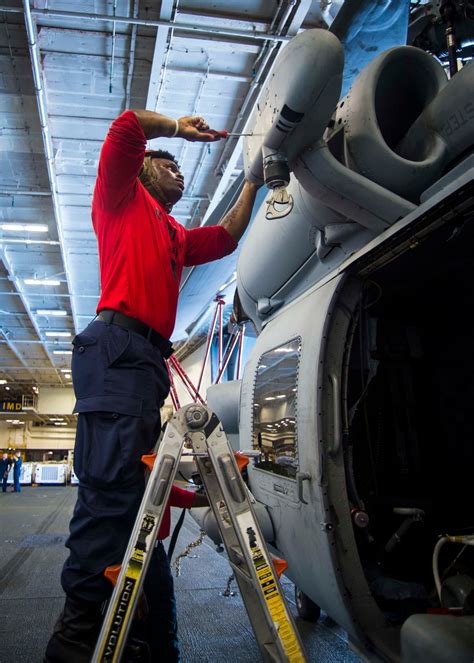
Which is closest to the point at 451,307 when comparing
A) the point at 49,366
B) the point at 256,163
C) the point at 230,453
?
the point at 256,163

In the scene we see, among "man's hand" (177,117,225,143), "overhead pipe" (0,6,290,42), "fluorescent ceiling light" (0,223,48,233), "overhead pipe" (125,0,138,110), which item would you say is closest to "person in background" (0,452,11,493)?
"fluorescent ceiling light" (0,223,48,233)

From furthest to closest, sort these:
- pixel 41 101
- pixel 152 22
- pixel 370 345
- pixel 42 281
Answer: pixel 42 281
pixel 41 101
pixel 152 22
pixel 370 345

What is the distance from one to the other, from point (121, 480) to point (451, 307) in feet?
5.65

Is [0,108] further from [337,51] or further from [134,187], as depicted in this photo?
[337,51]

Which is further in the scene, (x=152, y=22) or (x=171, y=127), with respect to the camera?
(x=152, y=22)

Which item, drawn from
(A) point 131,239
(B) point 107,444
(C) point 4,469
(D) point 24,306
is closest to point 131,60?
(A) point 131,239

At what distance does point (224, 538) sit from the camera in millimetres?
1339

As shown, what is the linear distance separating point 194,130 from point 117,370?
2.89 feet

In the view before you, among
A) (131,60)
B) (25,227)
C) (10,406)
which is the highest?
(131,60)

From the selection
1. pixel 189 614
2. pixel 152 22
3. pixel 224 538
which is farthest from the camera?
pixel 152 22

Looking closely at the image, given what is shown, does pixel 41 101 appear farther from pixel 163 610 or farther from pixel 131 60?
pixel 163 610

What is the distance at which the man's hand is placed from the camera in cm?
175

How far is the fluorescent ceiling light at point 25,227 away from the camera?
31.7ft

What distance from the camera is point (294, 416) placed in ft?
6.40
